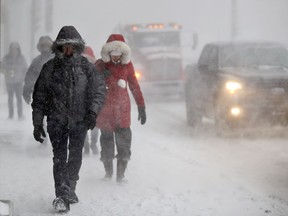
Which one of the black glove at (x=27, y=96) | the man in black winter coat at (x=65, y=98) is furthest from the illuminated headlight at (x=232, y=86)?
the man in black winter coat at (x=65, y=98)

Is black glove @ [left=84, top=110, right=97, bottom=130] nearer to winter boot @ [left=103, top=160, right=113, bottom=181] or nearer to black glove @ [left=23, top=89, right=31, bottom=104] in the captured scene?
winter boot @ [left=103, top=160, right=113, bottom=181]

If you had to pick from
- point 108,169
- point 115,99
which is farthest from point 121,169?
point 115,99

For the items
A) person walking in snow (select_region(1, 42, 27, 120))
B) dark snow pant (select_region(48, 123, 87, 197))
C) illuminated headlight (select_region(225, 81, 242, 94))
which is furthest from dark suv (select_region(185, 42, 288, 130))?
dark snow pant (select_region(48, 123, 87, 197))

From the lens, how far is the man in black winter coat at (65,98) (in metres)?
5.65

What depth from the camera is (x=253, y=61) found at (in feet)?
35.8

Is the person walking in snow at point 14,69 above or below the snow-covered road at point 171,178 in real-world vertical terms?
above

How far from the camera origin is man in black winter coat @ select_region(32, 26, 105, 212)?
5.65m

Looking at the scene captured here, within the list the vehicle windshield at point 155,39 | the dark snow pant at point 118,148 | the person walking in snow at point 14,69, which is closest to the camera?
the dark snow pant at point 118,148

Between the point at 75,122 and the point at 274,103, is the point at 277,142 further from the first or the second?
the point at 75,122

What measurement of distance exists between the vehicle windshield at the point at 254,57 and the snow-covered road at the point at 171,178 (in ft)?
4.83

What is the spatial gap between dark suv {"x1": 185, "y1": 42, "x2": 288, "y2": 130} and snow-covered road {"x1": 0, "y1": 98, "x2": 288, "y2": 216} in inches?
19.1

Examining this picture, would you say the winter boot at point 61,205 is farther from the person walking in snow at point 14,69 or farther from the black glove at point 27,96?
the person walking in snow at point 14,69

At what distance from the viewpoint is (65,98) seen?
568 centimetres

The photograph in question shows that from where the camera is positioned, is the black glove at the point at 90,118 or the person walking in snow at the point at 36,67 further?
the person walking in snow at the point at 36,67
